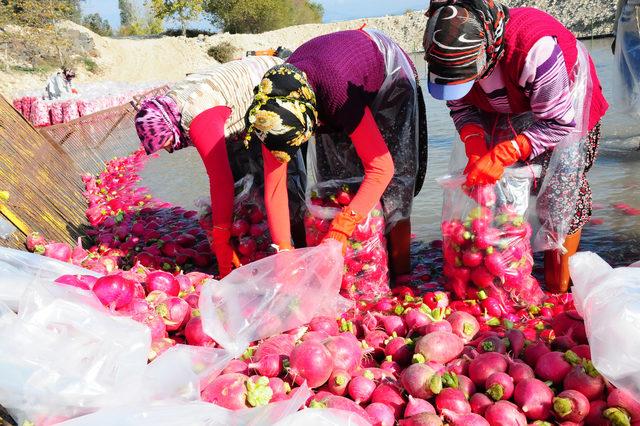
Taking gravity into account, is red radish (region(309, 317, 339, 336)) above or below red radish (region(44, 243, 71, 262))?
below

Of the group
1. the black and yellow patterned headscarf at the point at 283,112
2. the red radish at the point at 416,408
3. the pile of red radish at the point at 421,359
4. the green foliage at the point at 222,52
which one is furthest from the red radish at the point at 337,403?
the green foliage at the point at 222,52

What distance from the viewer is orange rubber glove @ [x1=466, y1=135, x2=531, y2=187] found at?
2182 mm

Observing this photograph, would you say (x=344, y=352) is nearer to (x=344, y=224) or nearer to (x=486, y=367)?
(x=486, y=367)

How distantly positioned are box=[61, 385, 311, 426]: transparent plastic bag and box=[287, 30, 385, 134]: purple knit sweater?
1154 millimetres

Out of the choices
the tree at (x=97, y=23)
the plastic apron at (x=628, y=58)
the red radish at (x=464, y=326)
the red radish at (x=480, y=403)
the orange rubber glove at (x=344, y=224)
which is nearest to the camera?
the red radish at (x=480, y=403)

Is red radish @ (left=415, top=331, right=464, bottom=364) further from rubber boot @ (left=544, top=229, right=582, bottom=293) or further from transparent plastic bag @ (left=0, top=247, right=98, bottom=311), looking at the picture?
transparent plastic bag @ (left=0, top=247, right=98, bottom=311)

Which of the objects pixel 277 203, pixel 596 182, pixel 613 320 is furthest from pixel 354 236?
pixel 596 182

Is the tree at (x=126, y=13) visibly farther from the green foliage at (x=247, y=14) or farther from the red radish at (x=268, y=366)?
the red radish at (x=268, y=366)

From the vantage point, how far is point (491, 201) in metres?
2.30

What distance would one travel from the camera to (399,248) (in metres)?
2.87

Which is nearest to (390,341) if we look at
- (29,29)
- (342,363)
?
(342,363)

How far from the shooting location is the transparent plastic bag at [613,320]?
1.39 m

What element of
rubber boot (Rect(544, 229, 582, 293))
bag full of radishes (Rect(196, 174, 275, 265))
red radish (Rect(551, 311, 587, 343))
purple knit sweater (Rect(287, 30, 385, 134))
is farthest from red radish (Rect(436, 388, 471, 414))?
bag full of radishes (Rect(196, 174, 275, 265))

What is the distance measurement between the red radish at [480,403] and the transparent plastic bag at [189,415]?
52 centimetres
